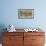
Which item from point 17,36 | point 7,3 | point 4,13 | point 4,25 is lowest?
point 17,36

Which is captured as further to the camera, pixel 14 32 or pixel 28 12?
pixel 28 12

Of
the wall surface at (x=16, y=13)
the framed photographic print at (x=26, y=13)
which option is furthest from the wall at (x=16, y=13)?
the framed photographic print at (x=26, y=13)

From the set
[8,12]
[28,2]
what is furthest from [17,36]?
[28,2]

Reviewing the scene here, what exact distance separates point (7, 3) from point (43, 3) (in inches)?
49.7

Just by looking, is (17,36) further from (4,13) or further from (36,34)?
(4,13)

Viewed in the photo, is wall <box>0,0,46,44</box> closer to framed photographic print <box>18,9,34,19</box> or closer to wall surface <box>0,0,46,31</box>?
wall surface <box>0,0,46,31</box>

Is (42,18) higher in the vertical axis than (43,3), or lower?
lower

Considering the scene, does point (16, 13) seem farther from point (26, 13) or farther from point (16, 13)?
point (26, 13)

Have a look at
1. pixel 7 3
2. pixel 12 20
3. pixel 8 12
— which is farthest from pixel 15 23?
pixel 7 3

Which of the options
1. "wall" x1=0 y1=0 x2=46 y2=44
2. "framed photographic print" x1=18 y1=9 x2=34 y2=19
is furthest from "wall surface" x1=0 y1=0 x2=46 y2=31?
"framed photographic print" x1=18 y1=9 x2=34 y2=19

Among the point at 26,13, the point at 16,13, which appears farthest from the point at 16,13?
Answer: the point at 26,13

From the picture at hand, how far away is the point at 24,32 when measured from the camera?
3.88 metres

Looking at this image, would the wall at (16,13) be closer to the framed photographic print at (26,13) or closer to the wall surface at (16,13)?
the wall surface at (16,13)

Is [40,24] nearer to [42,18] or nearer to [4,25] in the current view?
[42,18]
